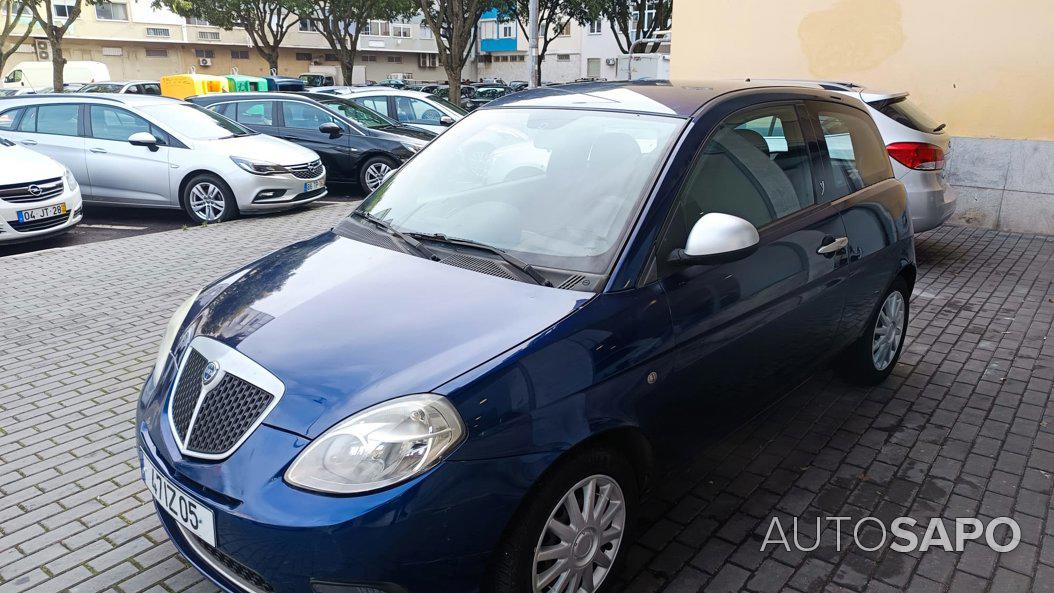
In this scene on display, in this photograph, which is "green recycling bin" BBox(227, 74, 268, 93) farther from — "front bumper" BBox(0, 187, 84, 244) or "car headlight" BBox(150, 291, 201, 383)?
"car headlight" BBox(150, 291, 201, 383)

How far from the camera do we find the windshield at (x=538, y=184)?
9.80 feet

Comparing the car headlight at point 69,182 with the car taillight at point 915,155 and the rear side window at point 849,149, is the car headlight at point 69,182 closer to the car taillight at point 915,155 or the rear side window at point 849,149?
the rear side window at point 849,149

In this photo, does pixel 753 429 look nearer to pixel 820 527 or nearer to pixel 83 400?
pixel 820 527

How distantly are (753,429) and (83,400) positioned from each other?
368 centimetres

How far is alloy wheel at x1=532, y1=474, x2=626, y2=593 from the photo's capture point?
8.17 feet

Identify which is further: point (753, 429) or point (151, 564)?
point (753, 429)

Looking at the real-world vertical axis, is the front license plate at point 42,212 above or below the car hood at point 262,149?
below

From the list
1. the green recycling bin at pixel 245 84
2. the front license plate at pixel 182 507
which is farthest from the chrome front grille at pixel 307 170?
the green recycling bin at pixel 245 84

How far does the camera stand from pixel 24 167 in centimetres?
873

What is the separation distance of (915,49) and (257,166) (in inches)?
323

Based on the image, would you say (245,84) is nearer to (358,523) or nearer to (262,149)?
(262,149)

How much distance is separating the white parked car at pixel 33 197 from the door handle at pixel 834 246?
8130 mm

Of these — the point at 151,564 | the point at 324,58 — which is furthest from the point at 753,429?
the point at 324,58

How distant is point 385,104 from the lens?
14344mm
